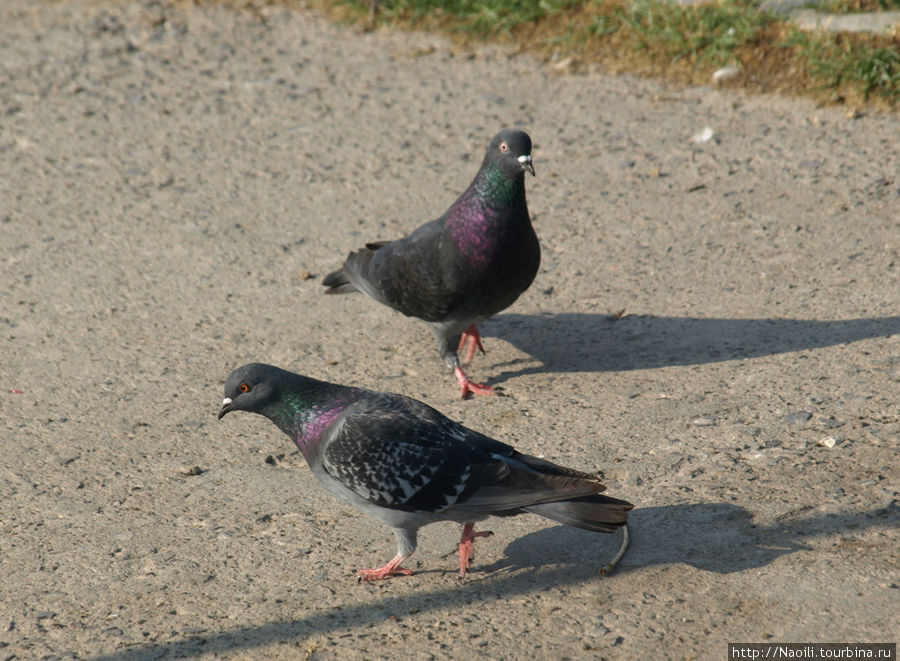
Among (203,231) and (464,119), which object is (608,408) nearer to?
(203,231)

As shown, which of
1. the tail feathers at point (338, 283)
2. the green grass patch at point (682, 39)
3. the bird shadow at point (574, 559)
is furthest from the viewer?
the green grass patch at point (682, 39)

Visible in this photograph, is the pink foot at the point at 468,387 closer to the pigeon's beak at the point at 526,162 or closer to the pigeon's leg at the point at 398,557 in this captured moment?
the pigeon's beak at the point at 526,162

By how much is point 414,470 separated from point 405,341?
6.95 ft

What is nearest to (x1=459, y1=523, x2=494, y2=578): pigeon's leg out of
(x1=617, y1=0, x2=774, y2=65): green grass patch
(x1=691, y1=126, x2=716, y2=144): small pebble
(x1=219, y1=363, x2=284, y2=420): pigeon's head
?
(x1=219, y1=363, x2=284, y2=420): pigeon's head

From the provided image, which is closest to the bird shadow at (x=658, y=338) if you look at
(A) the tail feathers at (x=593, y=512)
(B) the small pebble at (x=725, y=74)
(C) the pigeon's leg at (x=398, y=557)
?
(C) the pigeon's leg at (x=398, y=557)

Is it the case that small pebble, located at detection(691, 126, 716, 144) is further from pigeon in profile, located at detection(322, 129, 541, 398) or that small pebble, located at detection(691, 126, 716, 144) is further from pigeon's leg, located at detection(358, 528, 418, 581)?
pigeon's leg, located at detection(358, 528, 418, 581)

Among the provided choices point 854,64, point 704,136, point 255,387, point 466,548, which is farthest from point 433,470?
point 854,64

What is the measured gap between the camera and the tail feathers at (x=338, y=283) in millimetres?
5659

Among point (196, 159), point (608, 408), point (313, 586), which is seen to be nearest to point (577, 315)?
point (608, 408)

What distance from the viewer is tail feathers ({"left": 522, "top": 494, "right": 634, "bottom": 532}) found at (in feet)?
11.5

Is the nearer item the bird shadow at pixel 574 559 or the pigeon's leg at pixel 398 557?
the bird shadow at pixel 574 559

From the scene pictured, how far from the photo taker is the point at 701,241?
6316 millimetres

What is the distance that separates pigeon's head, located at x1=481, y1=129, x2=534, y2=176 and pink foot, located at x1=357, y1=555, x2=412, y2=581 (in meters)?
2.01

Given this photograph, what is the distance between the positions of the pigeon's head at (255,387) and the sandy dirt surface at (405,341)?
0.53 metres
